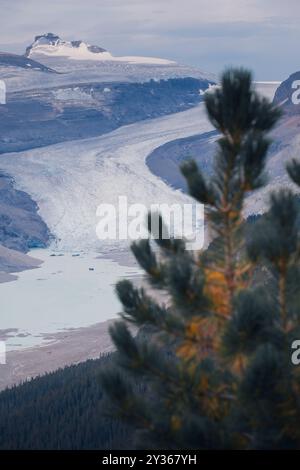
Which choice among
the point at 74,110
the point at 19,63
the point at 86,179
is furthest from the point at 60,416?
the point at 19,63

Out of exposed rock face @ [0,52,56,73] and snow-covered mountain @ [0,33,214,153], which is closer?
snow-covered mountain @ [0,33,214,153]

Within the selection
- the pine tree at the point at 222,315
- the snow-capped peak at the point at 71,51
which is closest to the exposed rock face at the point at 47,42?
the snow-capped peak at the point at 71,51

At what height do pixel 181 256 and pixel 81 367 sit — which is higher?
pixel 181 256

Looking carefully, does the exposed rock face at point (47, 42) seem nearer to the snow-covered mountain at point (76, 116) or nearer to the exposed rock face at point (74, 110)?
the snow-covered mountain at point (76, 116)

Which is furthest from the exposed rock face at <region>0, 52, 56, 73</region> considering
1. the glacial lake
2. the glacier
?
the glacial lake

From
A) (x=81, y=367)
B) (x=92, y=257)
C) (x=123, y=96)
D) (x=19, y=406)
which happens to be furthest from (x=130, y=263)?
(x=123, y=96)

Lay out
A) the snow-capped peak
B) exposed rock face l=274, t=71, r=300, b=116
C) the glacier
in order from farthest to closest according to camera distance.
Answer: the snow-capped peak → exposed rock face l=274, t=71, r=300, b=116 → the glacier

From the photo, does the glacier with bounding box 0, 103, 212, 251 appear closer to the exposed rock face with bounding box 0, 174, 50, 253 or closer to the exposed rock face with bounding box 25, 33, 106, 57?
the exposed rock face with bounding box 0, 174, 50, 253

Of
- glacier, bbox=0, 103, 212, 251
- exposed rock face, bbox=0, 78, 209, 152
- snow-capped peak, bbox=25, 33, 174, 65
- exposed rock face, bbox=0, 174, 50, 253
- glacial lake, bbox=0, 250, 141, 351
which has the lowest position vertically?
glacial lake, bbox=0, 250, 141, 351

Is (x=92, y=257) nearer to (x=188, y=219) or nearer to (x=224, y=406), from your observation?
(x=188, y=219)
